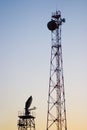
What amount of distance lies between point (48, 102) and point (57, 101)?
5.71 ft

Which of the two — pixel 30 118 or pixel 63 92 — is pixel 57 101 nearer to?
pixel 63 92

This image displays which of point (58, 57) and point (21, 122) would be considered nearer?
point (58, 57)

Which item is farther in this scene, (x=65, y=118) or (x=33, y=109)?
(x=33, y=109)

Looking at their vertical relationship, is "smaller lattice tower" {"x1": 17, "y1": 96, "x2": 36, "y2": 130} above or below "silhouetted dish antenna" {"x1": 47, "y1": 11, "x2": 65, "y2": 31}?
below

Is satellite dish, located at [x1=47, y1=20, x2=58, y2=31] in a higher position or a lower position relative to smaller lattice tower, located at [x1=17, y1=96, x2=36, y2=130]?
higher

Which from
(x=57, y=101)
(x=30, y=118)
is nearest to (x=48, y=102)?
(x=57, y=101)

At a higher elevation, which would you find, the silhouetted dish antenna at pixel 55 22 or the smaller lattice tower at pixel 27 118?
the silhouetted dish antenna at pixel 55 22

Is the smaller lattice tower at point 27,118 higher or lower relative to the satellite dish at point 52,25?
lower

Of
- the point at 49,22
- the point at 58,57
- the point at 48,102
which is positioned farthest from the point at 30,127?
the point at 49,22

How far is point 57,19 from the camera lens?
7850cm

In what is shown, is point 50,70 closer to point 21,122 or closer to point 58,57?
point 58,57

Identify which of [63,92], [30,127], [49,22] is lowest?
[30,127]

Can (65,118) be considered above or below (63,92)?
below

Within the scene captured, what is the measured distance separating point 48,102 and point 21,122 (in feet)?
31.3
